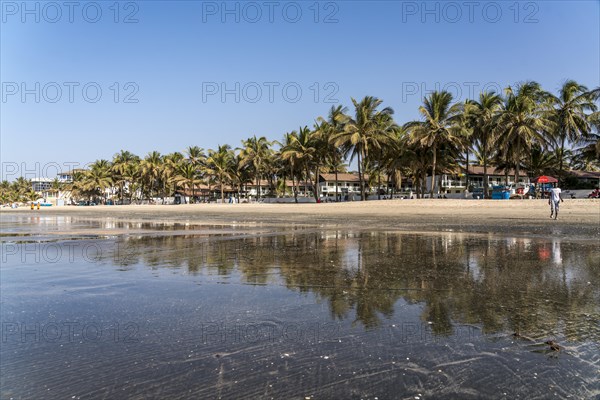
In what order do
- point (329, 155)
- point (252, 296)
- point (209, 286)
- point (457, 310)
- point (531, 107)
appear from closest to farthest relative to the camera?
point (457, 310) < point (252, 296) < point (209, 286) < point (531, 107) < point (329, 155)

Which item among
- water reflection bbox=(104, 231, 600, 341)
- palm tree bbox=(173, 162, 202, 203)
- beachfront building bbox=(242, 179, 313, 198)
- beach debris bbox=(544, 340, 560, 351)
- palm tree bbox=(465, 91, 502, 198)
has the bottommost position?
water reflection bbox=(104, 231, 600, 341)

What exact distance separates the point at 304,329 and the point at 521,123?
44100 mm

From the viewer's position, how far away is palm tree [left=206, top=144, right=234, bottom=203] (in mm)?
75188

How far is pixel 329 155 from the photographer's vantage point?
5738 cm

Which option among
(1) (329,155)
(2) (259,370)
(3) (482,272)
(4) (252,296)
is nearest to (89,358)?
(2) (259,370)

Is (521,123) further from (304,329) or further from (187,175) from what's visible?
(187,175)

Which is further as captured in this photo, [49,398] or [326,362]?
[326,362]

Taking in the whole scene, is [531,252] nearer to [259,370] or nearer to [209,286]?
[209,286]

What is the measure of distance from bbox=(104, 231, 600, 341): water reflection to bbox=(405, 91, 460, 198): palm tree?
108 ft

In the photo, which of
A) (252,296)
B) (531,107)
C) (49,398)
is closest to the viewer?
(49,398)

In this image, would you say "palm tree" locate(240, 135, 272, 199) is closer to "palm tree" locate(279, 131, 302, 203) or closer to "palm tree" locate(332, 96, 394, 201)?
"palm tree" locate(279, 131, 302, 203)

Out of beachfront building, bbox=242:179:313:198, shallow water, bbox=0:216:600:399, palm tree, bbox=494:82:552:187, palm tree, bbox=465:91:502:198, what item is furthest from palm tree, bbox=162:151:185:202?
shallow water, bbox=0:216:600:399

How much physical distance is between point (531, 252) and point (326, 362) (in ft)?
25.2

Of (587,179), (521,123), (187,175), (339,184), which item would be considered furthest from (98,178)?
(587,179)
